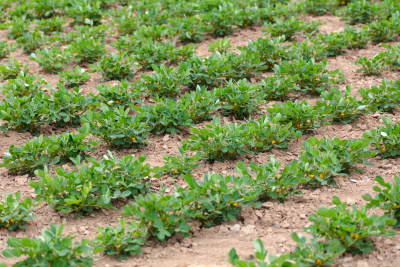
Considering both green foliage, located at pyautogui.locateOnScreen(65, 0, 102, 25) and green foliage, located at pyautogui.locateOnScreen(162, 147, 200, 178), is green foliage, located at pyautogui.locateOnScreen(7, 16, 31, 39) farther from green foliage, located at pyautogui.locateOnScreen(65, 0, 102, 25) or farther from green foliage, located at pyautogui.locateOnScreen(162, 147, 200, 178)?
green foliage, located at pyautogui.locateOnScreen(162, 147, 200, 178)

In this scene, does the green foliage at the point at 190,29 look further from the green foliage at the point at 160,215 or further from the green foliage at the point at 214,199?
the green foliage at the point at 160,215

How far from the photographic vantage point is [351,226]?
3238mm

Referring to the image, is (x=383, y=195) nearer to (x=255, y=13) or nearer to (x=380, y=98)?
(x=380, y=98)

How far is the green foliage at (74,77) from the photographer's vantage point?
6.04 m

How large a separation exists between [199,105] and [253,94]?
687 mm

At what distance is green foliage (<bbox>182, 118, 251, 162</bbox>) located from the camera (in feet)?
14.4

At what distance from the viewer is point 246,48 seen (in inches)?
255

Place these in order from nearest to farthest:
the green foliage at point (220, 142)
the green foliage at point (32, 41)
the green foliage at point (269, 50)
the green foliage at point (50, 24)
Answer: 1. the green foliage at point (220, 142)
2. the green foliage at point (269, 50)
3. the green foliage at point (32, 41)
4. the green foliage at point (50, 24)

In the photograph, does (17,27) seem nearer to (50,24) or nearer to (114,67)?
(50,24)

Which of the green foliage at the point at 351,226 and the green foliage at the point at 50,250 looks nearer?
the green foliage at the point at 50,250

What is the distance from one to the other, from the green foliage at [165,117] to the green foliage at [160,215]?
1.49 m

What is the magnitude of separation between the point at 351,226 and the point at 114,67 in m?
3.90

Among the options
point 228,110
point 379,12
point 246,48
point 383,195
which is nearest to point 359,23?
point 379,12

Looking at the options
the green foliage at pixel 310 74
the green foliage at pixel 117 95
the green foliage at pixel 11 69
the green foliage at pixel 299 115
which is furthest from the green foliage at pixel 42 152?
the green foliage at pixel 310 74
